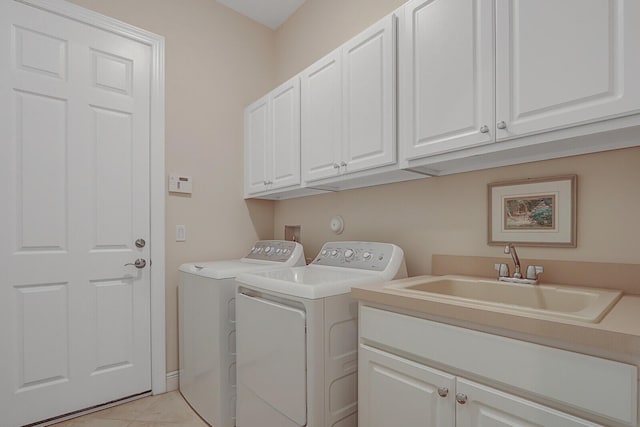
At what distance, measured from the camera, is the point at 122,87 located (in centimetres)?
225

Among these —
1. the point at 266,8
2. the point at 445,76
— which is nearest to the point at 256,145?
the point at 266,8

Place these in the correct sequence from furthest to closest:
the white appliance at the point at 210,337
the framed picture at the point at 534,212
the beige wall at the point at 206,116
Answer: the beige wall at the point at 206,116 → the white appliance at the point at 210,337 → the framed picture at the point at 534,212

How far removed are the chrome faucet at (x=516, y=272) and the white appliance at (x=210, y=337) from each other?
127cm

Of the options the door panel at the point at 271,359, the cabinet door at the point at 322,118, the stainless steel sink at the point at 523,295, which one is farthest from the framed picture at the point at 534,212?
the door panel at the point at 271,359

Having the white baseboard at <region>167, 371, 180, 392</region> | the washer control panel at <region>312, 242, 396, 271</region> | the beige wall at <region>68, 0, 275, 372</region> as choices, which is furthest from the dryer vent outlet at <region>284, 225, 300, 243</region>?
the white baseboard at <region>167, 371, 180, 392</region>

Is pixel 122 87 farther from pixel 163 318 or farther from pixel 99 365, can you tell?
pixel 99 365

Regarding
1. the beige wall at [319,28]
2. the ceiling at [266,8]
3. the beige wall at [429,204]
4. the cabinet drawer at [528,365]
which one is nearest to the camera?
the cabinet drawer at [528,365]

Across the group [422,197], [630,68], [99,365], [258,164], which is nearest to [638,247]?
[630,68]

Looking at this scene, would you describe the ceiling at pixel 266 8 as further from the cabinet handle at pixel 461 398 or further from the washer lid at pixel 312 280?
the cabinet handle at pixel 461 398

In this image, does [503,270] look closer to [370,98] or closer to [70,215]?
[370,98]

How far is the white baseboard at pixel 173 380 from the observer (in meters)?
2.36

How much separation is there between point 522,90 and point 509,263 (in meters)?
0.75

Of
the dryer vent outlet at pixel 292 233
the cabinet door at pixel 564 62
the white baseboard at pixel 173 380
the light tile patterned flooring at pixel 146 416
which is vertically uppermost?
the cabinet door at pixel 564 62

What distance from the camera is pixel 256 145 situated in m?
2.65
